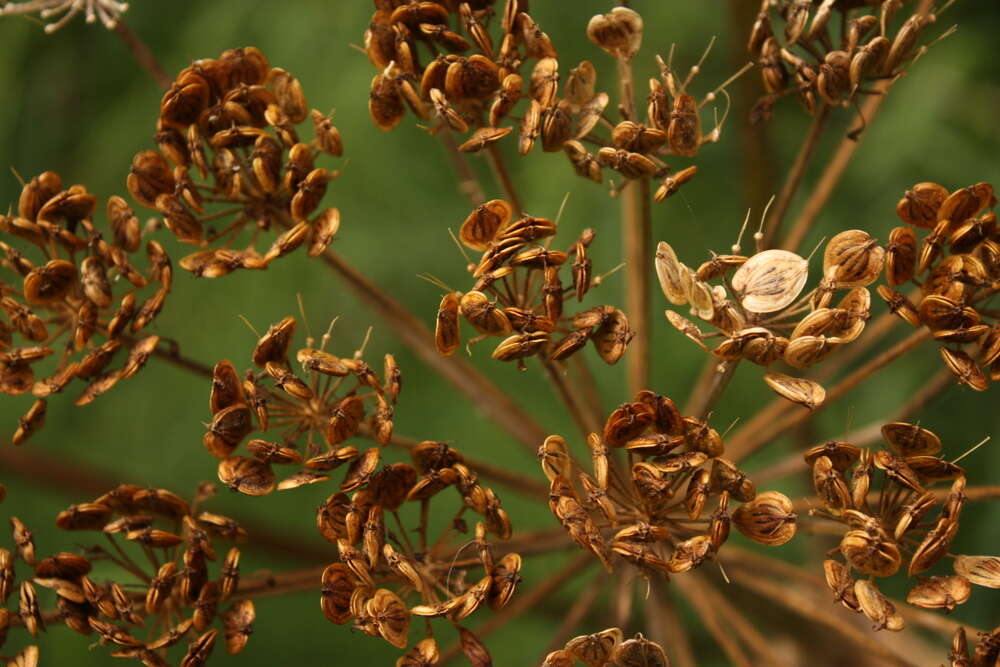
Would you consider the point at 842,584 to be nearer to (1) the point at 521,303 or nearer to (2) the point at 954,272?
(2) the point at 954,272

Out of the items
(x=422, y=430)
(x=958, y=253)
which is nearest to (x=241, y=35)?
(x=422, y=430)

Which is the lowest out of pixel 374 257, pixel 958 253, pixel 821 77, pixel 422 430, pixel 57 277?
pixel 422 430

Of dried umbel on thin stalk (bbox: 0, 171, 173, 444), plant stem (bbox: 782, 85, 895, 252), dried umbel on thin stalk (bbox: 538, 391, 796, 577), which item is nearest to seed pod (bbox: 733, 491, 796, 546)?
dried umbel on thin stalk (bbox: 538, 391, 796, 577)

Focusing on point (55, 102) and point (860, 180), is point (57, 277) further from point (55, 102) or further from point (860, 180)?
point (860, 180)

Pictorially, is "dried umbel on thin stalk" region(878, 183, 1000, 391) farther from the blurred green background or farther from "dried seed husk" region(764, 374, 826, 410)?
the blurred green background

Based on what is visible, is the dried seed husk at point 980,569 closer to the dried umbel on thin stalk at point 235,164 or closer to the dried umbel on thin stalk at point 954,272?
the dried umbel on thin stalk at point 954,272

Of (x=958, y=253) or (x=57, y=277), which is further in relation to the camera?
(x=57, y=277)

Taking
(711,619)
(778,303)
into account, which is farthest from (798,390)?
(711,619)
